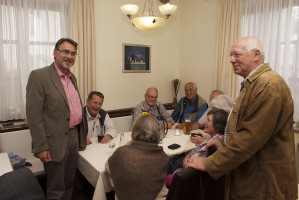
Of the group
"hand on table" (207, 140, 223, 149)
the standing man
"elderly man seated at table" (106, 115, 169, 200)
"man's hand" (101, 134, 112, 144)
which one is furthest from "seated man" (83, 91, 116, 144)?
the standing man

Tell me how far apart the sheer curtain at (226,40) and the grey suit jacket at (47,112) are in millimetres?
2563

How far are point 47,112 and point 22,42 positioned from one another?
154cm

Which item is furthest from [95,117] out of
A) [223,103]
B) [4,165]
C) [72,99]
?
[223,103]

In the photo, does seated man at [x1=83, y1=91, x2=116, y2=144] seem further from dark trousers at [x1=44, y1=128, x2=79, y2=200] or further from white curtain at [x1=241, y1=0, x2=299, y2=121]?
white curtain at [x1=241, y1=0, x2=299, y2=121]

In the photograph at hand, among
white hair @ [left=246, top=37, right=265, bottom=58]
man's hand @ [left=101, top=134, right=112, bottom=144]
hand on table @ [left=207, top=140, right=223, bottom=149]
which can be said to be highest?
white hair @ [left=246, top=37, right=265, bottom=58]

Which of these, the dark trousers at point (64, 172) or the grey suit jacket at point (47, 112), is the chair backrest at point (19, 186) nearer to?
the grey suit jacket at point (47, 112)

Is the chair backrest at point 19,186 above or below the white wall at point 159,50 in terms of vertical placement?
below

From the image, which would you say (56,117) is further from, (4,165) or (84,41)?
(84,41)

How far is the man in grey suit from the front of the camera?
179 centimetres

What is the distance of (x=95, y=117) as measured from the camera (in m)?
2.71

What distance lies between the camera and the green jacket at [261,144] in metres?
1.17

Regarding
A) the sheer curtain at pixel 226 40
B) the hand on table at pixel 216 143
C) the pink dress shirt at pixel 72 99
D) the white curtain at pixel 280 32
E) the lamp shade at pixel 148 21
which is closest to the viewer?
the hand on table at pixel 216 143

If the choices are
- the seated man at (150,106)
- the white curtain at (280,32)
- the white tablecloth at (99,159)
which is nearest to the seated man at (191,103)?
the seated man at (150,106)

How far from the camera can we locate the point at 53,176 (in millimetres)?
1925
